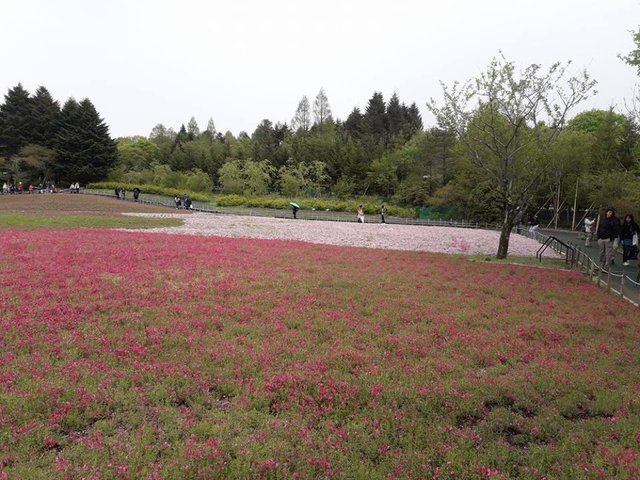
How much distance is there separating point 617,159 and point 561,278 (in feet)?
146

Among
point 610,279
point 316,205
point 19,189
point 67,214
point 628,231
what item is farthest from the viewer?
point 19,189

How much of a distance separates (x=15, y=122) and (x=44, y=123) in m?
4.57

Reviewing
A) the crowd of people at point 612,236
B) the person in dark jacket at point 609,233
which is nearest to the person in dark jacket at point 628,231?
the crowd of people at point 612,236

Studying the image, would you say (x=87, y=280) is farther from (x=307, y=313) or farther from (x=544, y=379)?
(x=544, y=379)

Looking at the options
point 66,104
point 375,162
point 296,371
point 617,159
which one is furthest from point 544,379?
point 66,104

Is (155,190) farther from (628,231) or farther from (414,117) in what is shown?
(414,117)

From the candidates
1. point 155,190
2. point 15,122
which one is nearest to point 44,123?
point 15,122

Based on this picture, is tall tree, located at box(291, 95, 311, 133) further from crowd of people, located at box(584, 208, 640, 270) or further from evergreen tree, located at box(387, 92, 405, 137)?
crowd of people, located at box(584, 208, 640, 270)

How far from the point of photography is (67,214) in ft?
123

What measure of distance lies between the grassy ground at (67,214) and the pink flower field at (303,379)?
667 inches

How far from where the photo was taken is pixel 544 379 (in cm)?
787

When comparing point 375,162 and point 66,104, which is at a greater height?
point 66,104

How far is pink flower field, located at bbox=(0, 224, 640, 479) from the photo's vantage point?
5410mm

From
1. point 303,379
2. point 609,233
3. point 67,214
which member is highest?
point 609,233
